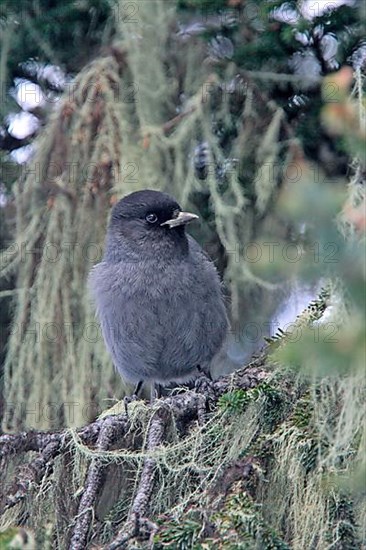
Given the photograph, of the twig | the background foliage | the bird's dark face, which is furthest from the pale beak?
the twig

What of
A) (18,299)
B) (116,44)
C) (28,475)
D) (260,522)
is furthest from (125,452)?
(116,44)

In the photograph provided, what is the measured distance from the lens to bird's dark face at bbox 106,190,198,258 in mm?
4539

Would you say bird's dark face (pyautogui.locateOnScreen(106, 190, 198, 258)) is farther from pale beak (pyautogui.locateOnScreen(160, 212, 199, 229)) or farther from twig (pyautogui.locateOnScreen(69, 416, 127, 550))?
twig (pyautogui.locateOnScreen(69, 416, 127, 550))

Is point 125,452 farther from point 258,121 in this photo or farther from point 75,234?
point 258,121

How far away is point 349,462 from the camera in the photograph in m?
2.43

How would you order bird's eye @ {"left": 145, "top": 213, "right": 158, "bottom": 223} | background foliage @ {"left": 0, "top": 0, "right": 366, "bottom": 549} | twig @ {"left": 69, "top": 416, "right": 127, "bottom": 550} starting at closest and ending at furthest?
twig @ {"left": 69, "top": 416, "right": 127, "bottom": 550} → background foliage @ {"left": 0, "top": 0, "right": 366, "bottom": 549} → bird's eye @ {"left": 145, "top": 213, "right": 158, "bottom": 223}

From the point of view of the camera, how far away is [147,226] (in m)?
4.75

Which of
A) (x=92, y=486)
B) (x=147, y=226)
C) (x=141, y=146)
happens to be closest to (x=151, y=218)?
(x=147, y=226)

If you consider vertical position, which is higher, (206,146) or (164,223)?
(206,146)

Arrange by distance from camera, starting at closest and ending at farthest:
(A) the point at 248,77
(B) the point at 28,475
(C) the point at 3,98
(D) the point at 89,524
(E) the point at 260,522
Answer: (E) the point at 260,522
(D) the point at 89,524
(B) the point at 28,475
(A) the point at 248,77
(C) the point at 3,98

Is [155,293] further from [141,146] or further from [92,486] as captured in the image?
[92,486]

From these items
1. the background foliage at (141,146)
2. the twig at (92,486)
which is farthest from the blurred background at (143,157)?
the twig at (92,486)

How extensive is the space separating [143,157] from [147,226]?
360 millimetres

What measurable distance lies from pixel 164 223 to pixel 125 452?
1.77m
